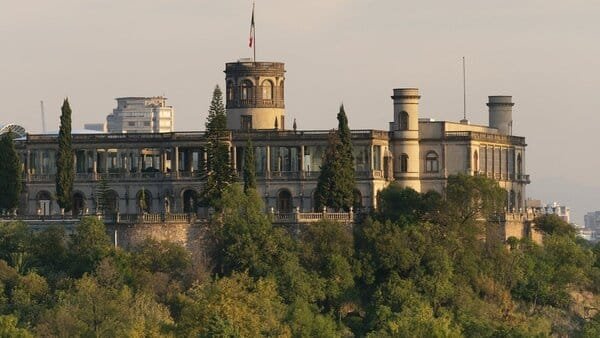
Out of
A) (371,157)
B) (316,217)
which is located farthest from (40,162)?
(371,157)

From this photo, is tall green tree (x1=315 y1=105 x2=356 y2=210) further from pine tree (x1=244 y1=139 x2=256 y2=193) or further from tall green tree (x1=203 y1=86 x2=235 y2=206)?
tall green tree (x1=203 y1=86 x2=235 y2=206)

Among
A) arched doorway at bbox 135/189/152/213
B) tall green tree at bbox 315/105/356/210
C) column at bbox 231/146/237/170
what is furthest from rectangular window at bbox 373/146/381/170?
arched doorway at bbox 135/189/152/213

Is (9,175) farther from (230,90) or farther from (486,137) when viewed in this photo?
(486,137)

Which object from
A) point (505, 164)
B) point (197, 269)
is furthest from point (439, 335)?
point (505, 164)

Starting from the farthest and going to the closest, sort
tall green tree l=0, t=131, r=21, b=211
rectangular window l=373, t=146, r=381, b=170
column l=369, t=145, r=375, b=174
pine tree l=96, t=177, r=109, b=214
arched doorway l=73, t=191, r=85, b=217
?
arched doorway l=73, t=191, r=85, b=217 < rectangular window l=373, t=146, r=381, b=170 < tall green tree l=0, t=131, r=21, b=211 < column l=369, t=145, r=375, b=174 < pine tree l=96, t=177, r=109, b=214

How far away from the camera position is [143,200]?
147 m

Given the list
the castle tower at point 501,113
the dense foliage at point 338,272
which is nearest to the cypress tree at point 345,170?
the dense foliage at point 338,272

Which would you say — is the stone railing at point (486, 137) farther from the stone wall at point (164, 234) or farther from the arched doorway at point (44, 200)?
the arched doorway at point (44, 200)

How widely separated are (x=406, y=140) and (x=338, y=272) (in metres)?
15.5

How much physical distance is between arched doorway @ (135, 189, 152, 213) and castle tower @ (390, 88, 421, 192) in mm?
15827

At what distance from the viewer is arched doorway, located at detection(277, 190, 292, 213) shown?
5743 inches

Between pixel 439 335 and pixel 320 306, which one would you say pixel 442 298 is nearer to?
pixel 320 306

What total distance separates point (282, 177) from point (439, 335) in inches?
1128

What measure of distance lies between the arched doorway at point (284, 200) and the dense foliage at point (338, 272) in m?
6.03
